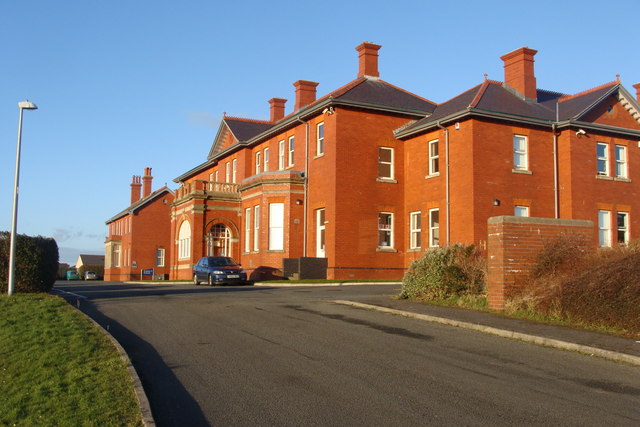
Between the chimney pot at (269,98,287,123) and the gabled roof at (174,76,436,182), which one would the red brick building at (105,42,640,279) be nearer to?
the gabled roof at (174,76,436,182)

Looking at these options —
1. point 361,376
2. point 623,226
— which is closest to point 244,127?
point 623,226

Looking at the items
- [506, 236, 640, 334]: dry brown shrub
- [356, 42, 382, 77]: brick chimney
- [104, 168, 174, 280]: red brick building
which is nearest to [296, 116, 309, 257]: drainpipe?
[356, 42, 382, 77]: brick chimney

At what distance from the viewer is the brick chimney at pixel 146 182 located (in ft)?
246

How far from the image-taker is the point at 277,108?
4647cm

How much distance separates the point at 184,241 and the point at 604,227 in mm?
24641

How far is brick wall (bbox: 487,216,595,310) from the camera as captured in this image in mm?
13836

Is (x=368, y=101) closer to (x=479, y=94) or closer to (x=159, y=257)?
(x=479, y=94)

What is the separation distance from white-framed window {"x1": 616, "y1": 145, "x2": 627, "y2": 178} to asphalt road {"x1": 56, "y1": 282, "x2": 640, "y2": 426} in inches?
923

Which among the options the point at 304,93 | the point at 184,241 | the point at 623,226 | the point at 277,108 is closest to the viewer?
the point at 623,226

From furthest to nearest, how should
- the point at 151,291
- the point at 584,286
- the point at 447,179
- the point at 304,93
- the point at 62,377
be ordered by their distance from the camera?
the point at 304,93
the point at 447,179
the point at 151,291
the point at 584,286
the point at 62,377

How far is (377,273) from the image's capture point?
31.9 meters

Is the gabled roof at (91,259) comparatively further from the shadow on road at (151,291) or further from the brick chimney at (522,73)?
the brick chimney at (522,73)

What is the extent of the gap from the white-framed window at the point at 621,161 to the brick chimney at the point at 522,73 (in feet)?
15.5

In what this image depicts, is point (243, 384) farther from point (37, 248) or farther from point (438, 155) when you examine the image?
point (438, 155)
